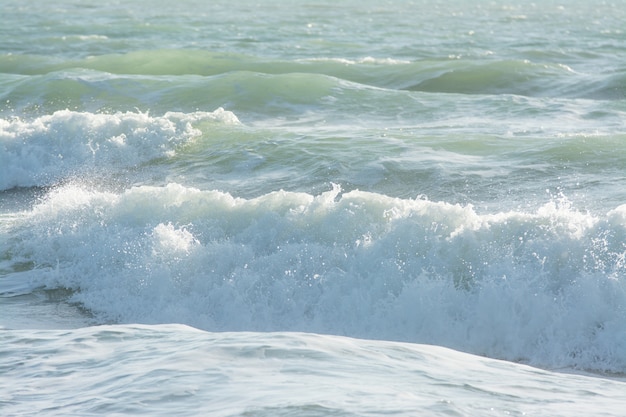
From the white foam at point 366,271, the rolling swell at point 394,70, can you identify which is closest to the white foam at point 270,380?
the white foam at point 366,271

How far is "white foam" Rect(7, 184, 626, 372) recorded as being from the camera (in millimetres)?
7406

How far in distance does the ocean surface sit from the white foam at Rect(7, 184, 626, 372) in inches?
0.7

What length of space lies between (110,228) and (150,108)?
9.02 meters

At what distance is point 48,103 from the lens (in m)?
19.1

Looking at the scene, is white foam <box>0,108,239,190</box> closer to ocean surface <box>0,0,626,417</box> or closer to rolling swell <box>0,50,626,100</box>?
ocean surface <box>0,0,626,417</box>

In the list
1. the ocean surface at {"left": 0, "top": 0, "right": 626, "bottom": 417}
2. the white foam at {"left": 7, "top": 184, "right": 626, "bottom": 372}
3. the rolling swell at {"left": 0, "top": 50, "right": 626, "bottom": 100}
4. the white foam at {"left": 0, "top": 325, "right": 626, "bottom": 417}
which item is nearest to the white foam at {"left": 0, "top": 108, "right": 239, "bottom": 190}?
the ocean surface at {"left": 0, "top": 0, "right": 626, "bottom": 417}

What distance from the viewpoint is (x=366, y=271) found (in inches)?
325

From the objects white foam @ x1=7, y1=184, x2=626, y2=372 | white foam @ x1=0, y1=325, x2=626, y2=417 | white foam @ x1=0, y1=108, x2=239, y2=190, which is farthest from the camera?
white foam @ x1=0, y1=108, x2=239, y2=190

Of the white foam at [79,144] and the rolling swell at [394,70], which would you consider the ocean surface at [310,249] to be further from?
the rolling swell at [394,70]

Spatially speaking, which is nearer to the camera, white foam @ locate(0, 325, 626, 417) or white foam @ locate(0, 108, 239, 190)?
white foam @ locate(0, 325, 626, 417)

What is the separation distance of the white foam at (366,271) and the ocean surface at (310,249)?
0.06ft

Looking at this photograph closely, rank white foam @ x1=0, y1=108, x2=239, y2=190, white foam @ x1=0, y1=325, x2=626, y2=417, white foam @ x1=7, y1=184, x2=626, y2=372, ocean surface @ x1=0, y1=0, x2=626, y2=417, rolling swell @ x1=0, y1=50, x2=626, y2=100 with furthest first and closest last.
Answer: rolling swell @ x1=0, y1=50, x2=626, y2=100, white foam @ x1=0, y1=108, x2=239, y2=190, white foam @ x1=7, y1=184, x2=626, y2=372, ocean surface @ x1=0, y1=0, x2=626, y2=417, white foam @ x1=0, y1=325, x2=626, y2=417

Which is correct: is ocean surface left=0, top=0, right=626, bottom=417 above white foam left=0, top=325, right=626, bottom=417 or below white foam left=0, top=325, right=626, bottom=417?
below

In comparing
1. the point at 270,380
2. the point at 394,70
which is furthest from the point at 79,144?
the point at 394,70
